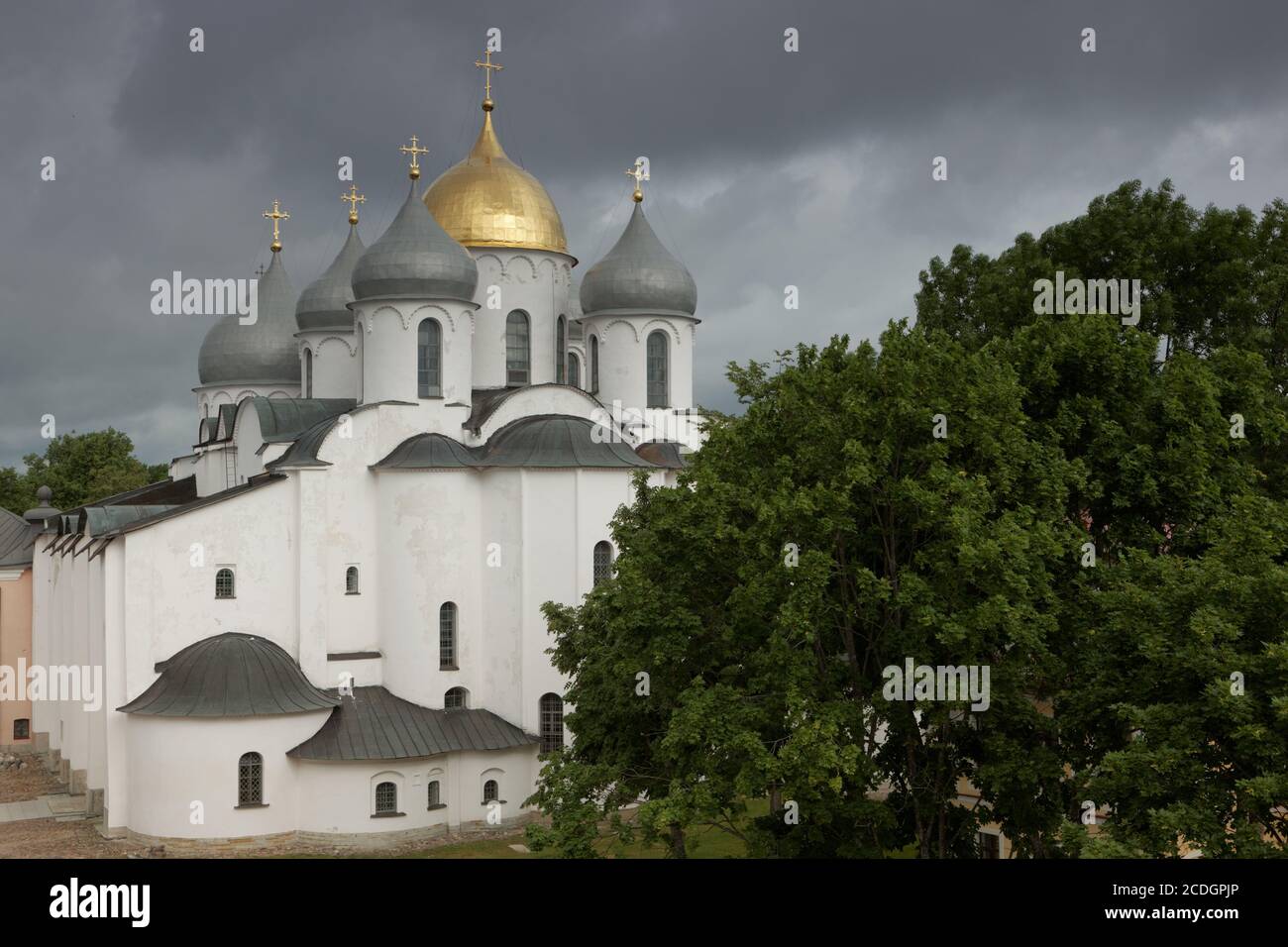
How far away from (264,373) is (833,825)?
3307 centimetres

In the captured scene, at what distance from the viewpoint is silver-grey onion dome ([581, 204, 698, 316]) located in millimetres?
38375

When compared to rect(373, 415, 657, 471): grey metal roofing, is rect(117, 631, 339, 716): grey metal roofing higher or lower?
lower

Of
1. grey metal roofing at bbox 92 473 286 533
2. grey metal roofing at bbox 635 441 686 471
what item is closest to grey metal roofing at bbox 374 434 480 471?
grey metal roofing at bbox 92 473 286 533

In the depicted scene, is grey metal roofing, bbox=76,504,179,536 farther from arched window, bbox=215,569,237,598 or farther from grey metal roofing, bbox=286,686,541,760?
grey metal roofing, bbox=286,686,541,760

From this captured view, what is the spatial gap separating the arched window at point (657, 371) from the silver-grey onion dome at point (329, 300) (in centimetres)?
907

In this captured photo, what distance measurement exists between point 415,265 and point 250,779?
42.0ft

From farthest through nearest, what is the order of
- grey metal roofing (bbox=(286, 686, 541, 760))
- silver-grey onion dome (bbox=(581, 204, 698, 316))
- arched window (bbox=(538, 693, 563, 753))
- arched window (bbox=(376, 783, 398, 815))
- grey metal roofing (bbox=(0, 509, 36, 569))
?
grey metal roofing (bbox=(0, 509, 36, 569)), silver-grey onion dome (bbox=(581, 204, 698, 316)), arched window (bbox=(538, 693, 563, 753)), arched window (bbox=(376, 783, 398, 815)), grey metal roofing (bbox=(286, 686, 541, 760))

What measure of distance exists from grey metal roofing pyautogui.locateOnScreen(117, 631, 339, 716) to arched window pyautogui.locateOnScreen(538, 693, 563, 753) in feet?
16.3

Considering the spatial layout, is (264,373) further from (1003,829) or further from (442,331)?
(1003,829)

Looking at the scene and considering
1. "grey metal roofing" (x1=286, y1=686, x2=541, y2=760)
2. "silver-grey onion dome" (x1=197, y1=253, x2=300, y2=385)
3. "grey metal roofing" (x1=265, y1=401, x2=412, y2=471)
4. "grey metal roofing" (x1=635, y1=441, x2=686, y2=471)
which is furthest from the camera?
"silver-grey onion dome" (x1=197, y1=253, x2=300, y2=385)

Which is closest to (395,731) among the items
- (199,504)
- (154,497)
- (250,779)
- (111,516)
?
(250,779)

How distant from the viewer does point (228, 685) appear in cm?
2984

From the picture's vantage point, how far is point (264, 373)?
4622 cm
